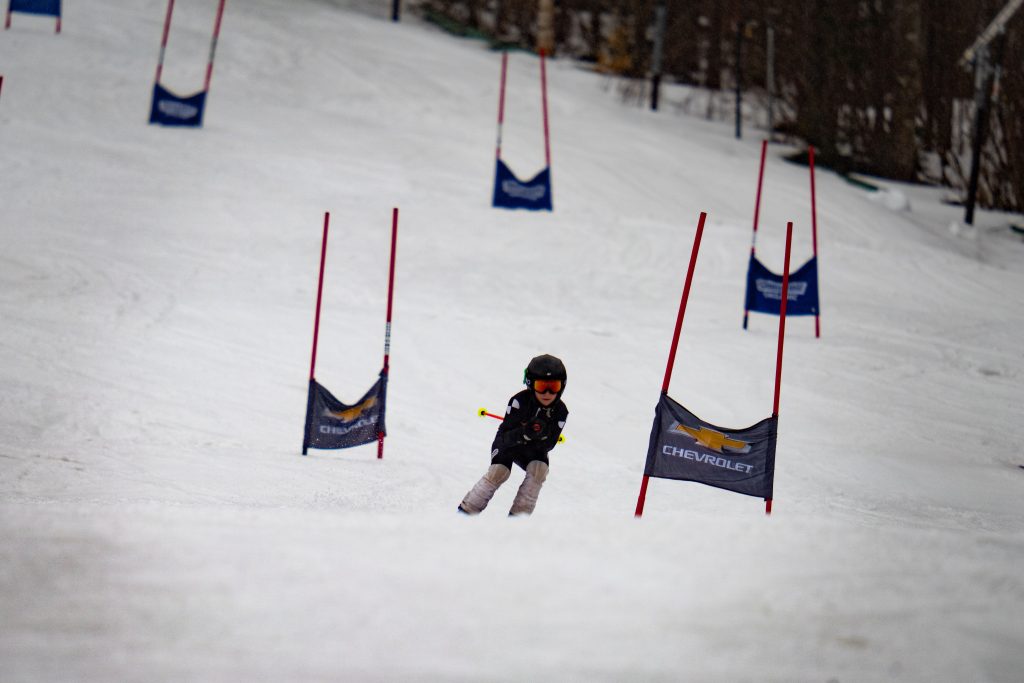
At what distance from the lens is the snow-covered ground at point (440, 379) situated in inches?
140

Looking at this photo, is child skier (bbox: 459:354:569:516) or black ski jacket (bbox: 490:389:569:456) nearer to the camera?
child skier (bbox: 459:354:569:516)

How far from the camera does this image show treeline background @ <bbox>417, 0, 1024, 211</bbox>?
19.4 meters

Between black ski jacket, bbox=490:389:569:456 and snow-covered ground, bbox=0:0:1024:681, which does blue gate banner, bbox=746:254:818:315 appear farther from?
black ski jacket, bbox=490:389:569:456

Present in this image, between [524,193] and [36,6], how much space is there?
9152mm

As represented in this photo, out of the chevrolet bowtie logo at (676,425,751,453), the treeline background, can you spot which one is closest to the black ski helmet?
the chevrolet bowtie logo at (676,425,751,453)

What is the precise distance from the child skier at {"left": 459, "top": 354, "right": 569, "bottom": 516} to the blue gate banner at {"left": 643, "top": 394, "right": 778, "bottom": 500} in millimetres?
623

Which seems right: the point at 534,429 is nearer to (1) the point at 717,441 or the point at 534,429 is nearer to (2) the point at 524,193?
(1) the point at 717,441

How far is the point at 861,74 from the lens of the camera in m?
21.2

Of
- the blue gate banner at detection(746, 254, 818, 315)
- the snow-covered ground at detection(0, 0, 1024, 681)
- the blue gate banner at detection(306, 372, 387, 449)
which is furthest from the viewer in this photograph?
the blue gate banner at detection(746, 254, 818, 315)

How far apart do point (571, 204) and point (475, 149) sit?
2.69 meters

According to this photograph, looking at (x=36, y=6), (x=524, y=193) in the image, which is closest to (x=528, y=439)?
(x=524, y=193)

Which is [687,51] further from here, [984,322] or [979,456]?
[979,456]

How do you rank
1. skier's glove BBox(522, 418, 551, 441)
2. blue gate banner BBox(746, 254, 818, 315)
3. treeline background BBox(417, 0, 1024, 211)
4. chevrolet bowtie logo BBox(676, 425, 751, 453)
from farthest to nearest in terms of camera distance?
treeline background BBox(417, 0, 1024, 211) → blue gate banner BBox(746, 254, 818, 315) → chevrolet bowtie logo BBox(676, 425, 751, 453) → skier's glove BBox(522, 418, 551, 441)

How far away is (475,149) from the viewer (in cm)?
1786
